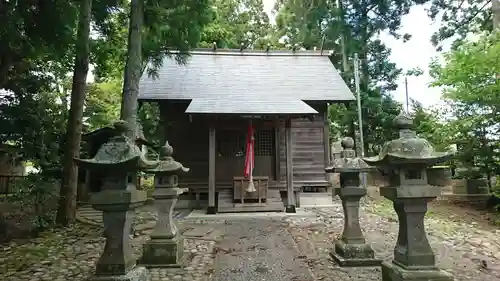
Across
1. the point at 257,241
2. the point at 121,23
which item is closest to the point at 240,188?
the point at 257,241

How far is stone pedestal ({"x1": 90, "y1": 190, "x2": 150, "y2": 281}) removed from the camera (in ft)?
13.2

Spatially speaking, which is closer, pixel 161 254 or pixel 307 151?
pixel 161 254

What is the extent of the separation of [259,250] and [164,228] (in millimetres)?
2065

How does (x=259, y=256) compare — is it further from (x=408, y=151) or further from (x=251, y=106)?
(x=251, y=106)

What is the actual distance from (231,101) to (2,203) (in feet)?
29.6

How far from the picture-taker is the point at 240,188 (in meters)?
11.3

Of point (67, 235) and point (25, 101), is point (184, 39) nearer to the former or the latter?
point (25, 101)

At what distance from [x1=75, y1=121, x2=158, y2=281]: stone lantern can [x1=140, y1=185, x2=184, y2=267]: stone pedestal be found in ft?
4.08

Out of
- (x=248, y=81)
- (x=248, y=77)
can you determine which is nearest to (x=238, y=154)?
(x=248, y=81)

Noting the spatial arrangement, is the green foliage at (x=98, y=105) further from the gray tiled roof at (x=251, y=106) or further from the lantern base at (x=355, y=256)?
the lantern base at (x=355, y=256)

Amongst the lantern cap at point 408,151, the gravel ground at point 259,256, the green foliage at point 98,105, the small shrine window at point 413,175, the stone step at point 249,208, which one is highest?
the green foliage at point 98,105

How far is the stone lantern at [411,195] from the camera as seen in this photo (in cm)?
402

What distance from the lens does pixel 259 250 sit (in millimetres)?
6609

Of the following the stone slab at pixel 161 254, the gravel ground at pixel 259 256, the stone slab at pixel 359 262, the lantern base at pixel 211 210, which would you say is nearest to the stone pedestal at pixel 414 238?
the stone slab at pixel 359 262
